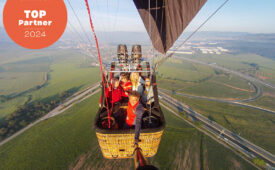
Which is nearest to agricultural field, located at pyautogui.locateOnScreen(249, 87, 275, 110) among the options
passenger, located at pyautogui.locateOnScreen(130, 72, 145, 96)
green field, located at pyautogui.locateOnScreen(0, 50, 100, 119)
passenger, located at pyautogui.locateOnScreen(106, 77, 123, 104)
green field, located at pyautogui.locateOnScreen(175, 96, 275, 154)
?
green field, located at pyautogui.locateOnScreen(175, 96, 275, 154)

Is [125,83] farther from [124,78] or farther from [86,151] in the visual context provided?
[86,151]

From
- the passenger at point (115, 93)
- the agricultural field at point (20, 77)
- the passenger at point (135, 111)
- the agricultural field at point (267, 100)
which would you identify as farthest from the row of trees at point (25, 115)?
the agricultural field at point (267, 100)

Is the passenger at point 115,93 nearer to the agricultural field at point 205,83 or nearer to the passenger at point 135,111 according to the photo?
the passenger at point 135,111

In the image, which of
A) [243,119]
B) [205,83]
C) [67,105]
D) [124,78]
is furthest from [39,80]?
[243,119]

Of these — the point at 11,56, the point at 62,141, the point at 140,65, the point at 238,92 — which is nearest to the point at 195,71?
the point at 238,92

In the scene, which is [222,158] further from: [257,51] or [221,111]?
[257,51]
